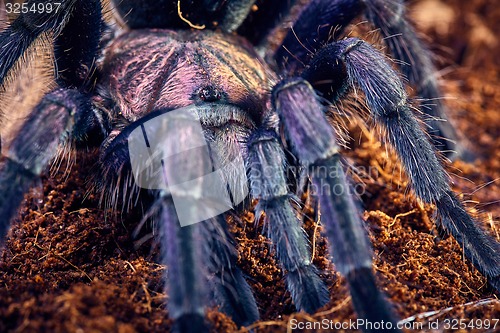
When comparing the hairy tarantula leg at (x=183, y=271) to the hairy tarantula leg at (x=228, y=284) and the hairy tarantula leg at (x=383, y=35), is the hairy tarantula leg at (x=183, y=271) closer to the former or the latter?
the hairy tarantula leg at (x=228, y=284)

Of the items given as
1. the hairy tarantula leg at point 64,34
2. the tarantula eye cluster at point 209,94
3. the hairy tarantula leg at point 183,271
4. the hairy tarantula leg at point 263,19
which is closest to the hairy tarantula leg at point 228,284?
the hairy tarantula leg at point 183,271

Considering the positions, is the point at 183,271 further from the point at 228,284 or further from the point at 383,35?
the point at 383,35

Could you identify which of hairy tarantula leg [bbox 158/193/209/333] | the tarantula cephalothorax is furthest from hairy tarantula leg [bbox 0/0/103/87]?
hairy tarantula leg [bbox 158/193/209/333]

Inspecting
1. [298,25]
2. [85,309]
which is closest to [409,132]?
[298,25]

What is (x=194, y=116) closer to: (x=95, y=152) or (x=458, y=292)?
(x=95, y=152)

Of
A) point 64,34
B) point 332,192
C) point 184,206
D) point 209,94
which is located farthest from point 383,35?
point 184,206

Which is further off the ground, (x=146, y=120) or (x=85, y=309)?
(x=146, y=120)
